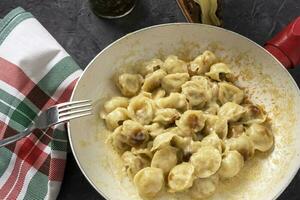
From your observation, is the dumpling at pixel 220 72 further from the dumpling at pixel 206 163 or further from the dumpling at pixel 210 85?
the dumpling at pixel 206 163

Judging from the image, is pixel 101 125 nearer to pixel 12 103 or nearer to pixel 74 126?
pixel 74 126

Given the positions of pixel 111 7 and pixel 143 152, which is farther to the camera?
pixel 111 7

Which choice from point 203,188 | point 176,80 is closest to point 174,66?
point 176,80

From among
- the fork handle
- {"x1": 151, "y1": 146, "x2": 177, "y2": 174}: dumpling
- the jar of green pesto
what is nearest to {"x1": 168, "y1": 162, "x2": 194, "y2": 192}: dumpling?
{"x1": 151, "y1": 146, "x2": 177, "y2": 174}: dumpling

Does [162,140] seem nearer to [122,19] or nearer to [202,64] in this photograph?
[202,64]

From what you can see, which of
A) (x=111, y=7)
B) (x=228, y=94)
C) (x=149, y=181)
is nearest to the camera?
(x=149, y=181)

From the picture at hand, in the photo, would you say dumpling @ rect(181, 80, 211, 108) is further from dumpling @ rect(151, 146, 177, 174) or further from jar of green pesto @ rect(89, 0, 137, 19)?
jar of green pesto @ rect(89, 0, 137, 19)
